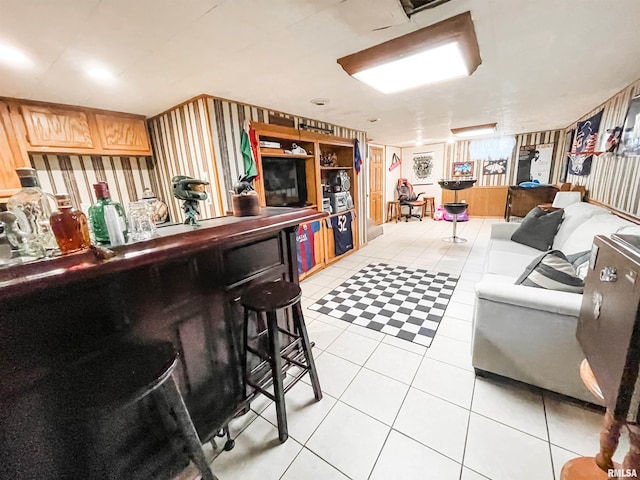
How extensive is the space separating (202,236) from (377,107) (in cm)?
289

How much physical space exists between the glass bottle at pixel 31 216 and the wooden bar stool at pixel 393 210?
291 inches

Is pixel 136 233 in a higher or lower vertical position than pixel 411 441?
higher

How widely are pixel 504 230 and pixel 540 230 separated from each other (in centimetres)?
41

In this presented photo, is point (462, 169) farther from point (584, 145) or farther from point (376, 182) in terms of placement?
point (584, 145)

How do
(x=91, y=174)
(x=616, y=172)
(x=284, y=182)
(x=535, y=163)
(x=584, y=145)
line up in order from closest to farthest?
1. (x=616, y=172)
2. (x=91, y=174)
3. (x=284, y=182)
4. (x=584, y=145)
5. (x=535, y=163)

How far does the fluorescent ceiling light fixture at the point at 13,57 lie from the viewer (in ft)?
4.89

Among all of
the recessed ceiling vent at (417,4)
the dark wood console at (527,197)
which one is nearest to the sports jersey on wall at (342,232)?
the recessed ceiling vent at (417,4)

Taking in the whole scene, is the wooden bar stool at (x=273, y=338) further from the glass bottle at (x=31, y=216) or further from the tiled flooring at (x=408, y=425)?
the glass bottle at (x=31, y=216)

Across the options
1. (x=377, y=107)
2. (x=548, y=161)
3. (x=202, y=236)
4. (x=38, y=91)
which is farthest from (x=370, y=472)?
(x=548, y=161)

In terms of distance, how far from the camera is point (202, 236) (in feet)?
3.41

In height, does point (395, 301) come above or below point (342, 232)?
below

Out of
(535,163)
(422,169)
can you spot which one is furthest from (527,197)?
(422,169)

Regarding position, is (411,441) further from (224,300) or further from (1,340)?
(1,340)

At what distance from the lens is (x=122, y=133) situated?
2891mm
